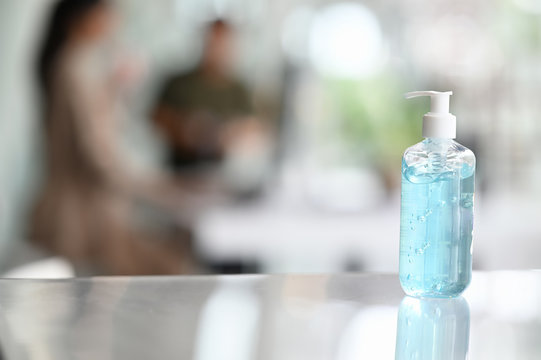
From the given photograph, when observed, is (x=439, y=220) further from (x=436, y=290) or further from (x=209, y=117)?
(x=209, y=117)

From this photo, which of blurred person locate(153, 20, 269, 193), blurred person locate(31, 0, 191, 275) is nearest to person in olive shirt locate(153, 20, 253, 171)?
blurred person locate(153, 20, 269, 193)

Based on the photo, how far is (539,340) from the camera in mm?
456

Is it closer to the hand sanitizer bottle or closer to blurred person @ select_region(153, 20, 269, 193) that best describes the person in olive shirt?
blurred person @ select_region(153, 20, 269, 193)

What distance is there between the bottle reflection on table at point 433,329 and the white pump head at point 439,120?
12 centimetres

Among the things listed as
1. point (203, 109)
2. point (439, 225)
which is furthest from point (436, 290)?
point (203, 109)

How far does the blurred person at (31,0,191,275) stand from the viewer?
2.37 meters

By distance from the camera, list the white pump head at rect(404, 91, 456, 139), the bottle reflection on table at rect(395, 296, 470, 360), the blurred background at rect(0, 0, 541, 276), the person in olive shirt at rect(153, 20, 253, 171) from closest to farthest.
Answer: the bottle reflection on table at rect(395, 296, 470, 360), the white pump head at rect(404, 91, 456, 139), the blurred background at rect(0, 0, 541, 276), the person in olive shirt at rect(153, 20, 253, 171)

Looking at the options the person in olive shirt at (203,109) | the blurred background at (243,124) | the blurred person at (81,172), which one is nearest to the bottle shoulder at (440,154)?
the blurred background at (243,124)

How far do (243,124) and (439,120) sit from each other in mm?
2463

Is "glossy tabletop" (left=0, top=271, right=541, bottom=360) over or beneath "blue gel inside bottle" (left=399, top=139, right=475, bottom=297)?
beneath

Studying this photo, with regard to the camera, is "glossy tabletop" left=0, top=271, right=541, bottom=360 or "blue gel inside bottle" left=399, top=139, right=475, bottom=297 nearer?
"glossy tabletop" left=0, top=271, right=541, bottom=360

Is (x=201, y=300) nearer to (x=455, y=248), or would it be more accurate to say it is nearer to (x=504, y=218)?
(x=455, y=248)

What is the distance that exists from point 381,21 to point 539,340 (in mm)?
2868

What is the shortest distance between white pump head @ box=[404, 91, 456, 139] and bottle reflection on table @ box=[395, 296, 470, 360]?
115 millimetres
